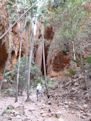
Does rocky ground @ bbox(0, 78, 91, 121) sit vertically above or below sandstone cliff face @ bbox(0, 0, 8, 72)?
below

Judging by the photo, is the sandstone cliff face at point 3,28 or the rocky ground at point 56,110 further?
the sandstone cliff face at point 3,28

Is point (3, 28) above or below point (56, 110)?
above

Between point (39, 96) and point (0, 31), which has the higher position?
point (0, 31)

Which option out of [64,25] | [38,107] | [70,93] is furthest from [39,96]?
[64,25]

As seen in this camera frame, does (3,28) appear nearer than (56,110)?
No

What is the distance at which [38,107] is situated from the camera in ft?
32.2

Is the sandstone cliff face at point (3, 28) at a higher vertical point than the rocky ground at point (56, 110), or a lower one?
higher

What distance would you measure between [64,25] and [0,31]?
4.07 metres

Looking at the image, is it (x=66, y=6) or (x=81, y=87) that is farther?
(x=66, y=6)

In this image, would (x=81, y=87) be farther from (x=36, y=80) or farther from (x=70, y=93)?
(x=36, y=80)

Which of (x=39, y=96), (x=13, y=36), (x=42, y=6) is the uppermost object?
(x=42, y=6)

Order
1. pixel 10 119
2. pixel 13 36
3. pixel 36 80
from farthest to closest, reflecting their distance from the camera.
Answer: pixel 13 36, pixel 36 80, pixel 10 119

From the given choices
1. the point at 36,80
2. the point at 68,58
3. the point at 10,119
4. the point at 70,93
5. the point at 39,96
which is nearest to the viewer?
the point at 10,119

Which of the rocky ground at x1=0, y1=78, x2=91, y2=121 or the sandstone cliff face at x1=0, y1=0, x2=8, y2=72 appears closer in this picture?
the rocky ground at x1=0, y1=78, x2=91, y2=121
